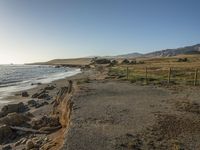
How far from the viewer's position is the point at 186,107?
16.6 m

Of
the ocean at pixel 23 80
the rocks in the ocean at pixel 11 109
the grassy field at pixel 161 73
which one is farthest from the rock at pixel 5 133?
the grassy field at pixel 161 73

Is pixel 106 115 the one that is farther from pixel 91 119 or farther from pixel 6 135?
pixel 6 135

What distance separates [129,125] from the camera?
12844 mm

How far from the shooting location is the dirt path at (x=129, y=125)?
10.4 meters

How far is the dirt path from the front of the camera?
10398mm

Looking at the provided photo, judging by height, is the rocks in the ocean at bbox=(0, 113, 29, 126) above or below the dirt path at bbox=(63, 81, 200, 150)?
below

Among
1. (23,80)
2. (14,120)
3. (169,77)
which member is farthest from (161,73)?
(23,80)

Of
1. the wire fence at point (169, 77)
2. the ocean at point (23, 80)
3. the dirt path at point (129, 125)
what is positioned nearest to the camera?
the dirt path at point (129, 125)

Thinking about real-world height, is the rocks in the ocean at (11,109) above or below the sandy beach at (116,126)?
below

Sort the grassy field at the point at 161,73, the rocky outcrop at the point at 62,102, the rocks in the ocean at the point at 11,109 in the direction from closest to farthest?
the rocky outcrop at the point at 62,102 → the rocks in the ocean at the point at 11,109 → the grassy field at the point at 161,73

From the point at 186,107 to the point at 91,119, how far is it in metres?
6.15

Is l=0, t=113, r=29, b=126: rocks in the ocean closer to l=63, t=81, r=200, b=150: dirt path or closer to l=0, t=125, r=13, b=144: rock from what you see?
l=0, t=125, r=13, b=144: rock

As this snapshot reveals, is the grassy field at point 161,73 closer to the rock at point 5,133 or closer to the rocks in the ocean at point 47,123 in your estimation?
the rocks in the ocean at point 47,123

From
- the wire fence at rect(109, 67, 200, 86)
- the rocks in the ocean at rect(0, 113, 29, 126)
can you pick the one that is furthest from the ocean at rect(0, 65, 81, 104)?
the wire fence at rect(109, 67, 200, 86)
